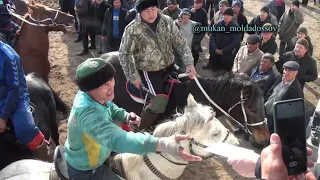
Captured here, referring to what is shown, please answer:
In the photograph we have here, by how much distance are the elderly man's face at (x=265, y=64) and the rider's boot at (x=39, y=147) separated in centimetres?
381

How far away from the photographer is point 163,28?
4.45 m

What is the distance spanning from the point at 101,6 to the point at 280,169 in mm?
8134

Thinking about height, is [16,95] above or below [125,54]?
below

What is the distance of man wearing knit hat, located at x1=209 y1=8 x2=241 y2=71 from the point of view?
771 centimetres

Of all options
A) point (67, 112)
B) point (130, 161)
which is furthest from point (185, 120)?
point (67, 112)

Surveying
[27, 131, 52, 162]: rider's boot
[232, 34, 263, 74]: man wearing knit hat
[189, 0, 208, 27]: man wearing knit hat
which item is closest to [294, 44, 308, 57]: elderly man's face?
[232, 34, 263, 74]: man wearing knit hat

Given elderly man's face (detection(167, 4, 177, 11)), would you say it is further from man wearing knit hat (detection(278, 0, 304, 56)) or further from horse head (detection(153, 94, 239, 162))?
horse head (detection(153, 94, 239, 162))

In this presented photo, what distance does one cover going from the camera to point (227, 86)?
457 cm

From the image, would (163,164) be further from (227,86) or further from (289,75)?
(289,75)

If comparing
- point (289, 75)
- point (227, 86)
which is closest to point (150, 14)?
point (227, 86)

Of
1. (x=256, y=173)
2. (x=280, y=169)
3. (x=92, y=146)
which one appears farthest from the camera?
(x=92, y=146)

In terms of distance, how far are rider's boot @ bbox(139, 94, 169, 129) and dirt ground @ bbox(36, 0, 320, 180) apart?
3.81 feet

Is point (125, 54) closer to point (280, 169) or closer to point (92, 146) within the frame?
point (92, 146)

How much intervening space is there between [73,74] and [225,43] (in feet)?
12.9
